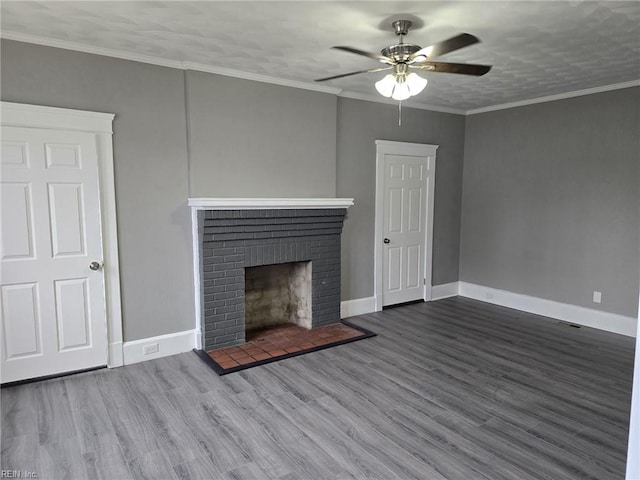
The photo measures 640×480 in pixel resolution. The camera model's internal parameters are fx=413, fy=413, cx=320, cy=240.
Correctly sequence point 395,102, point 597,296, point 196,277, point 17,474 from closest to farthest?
point 17,474
point 196,277
point 597,296
point 395,102

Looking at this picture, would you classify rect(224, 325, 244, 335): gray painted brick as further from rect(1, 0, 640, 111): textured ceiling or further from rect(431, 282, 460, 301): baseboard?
rect(431, 282, 460, 301): baseboard

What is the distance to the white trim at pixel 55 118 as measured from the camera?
10.0ft

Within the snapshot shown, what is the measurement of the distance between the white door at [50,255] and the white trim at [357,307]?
260 cm

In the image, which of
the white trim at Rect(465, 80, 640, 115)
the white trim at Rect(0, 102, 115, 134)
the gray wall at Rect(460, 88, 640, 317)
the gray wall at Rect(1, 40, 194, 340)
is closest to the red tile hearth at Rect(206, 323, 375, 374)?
the gray wall at Rect(1, 40, 194, 340)

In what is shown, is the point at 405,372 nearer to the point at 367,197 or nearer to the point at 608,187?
the point at 367,197

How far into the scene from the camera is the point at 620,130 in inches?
173

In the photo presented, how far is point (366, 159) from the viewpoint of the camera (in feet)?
16.6

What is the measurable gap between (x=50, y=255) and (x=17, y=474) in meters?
1.65

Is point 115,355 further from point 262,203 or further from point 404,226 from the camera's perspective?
point 404,226

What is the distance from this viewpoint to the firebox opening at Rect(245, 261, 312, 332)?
4594 millimetres

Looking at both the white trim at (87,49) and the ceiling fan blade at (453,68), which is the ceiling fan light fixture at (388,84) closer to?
the ceiling fan blade at (453,68)

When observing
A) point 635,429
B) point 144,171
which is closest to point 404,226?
point 144,171

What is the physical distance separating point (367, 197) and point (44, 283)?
3.44m

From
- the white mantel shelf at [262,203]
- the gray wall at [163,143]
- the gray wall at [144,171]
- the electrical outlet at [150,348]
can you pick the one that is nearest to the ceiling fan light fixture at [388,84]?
the white mantel shelf at [262,203]
